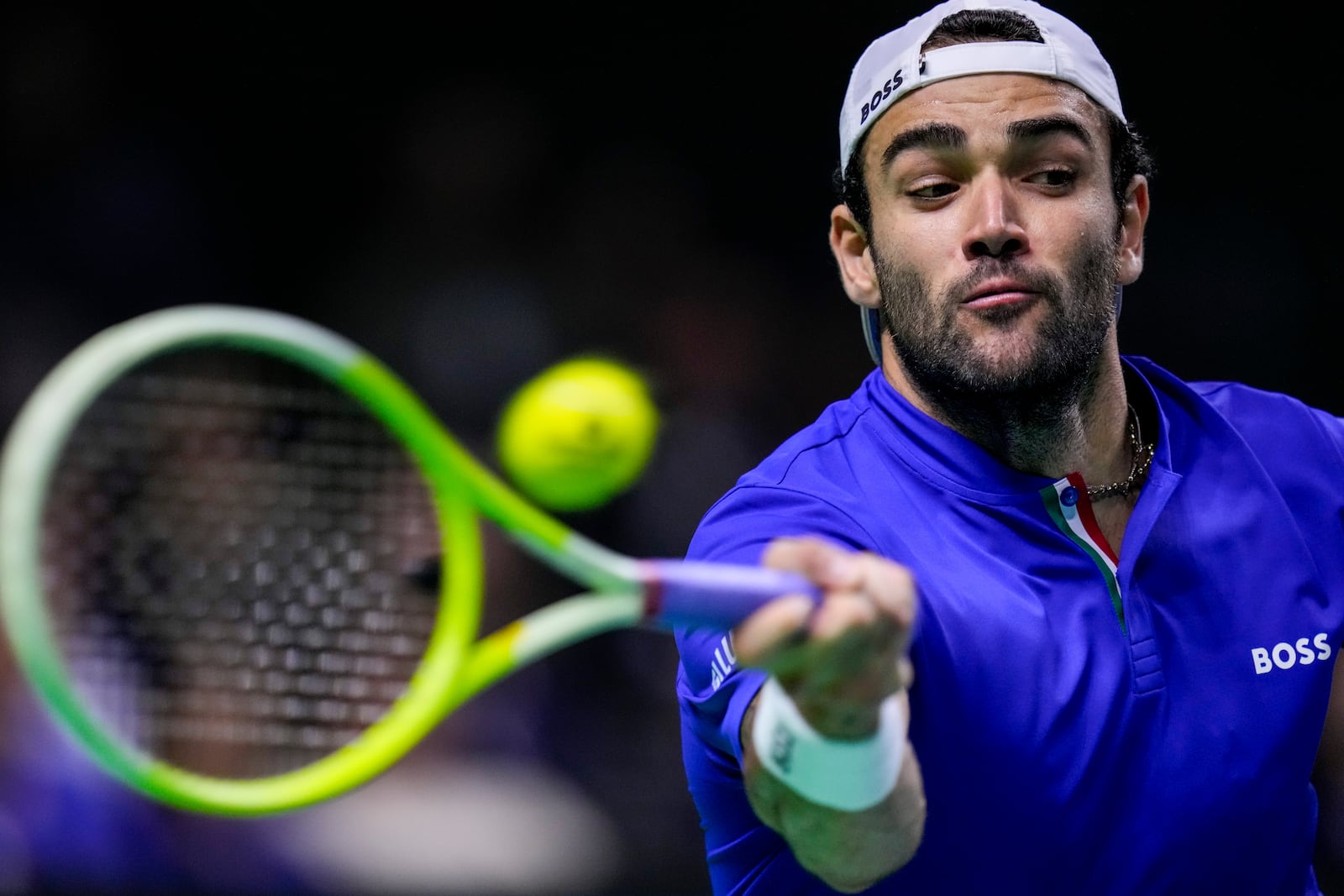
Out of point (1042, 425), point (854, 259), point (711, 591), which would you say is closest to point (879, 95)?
point (854, 259)

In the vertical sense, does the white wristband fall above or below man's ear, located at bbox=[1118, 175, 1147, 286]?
below

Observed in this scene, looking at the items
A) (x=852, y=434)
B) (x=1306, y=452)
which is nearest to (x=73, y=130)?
(x=852, y=434)

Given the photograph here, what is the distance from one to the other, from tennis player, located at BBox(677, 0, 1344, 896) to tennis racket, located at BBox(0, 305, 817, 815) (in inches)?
11.6

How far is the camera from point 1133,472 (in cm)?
258

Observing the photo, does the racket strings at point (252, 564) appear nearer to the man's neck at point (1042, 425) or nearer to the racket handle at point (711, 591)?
the racket handle at point (711, 591)

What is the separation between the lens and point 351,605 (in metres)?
2.07

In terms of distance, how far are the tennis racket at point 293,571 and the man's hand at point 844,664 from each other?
0.05 m

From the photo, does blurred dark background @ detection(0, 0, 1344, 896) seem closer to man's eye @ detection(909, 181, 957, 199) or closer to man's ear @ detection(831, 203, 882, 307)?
man's ear @ detection(831, 203, 882, 307)

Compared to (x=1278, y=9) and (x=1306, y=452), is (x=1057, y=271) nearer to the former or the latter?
(x=1306, y=452)

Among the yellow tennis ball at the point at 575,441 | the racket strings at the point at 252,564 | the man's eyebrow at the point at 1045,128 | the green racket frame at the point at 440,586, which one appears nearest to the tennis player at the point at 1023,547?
the man's eyebrow at the point at 1045,128

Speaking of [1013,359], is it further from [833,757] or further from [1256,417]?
[833,757]

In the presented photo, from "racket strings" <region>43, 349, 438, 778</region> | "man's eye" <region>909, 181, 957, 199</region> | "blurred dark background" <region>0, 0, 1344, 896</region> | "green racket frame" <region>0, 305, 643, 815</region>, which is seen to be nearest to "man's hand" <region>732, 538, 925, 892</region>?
"green racket frame" <region>0, 305, 643, 815</region>

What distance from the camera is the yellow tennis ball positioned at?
4816mm

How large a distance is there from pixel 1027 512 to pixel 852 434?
0.31m
